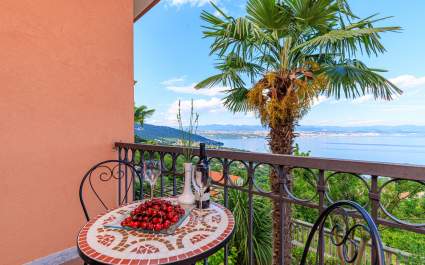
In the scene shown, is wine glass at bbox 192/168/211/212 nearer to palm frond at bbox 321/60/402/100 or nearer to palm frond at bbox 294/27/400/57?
palm frond at bbox 294/27/400/57

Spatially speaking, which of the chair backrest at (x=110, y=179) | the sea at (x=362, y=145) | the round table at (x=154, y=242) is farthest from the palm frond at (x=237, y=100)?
the round table at (x=154, y=242)

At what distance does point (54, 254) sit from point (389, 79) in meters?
4.02

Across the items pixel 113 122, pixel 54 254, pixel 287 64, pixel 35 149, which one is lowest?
pixel 54 254

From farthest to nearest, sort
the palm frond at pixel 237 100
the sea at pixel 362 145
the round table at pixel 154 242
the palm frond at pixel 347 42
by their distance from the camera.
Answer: the palm frond at pixel 237 100 < the sea at pixel 362 145 < the palm frond at pixel 347 42 < the round table at pixel 154 242

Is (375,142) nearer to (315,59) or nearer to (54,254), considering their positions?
(315,59)

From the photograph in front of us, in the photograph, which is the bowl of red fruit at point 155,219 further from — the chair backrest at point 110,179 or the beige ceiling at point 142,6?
the beige ceiling at point 142,6

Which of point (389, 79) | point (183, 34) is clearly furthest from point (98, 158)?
point (183, 34)

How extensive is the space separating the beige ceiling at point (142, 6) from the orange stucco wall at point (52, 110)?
0.77m

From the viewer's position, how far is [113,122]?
2.26m

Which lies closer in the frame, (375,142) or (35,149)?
(35,149)

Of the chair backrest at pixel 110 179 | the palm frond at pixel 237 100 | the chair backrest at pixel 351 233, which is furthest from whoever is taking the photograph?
the palm frond at pixel 237 100

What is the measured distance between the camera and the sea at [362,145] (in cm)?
288

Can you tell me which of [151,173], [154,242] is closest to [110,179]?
[151,173]

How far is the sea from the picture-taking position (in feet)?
9.47
